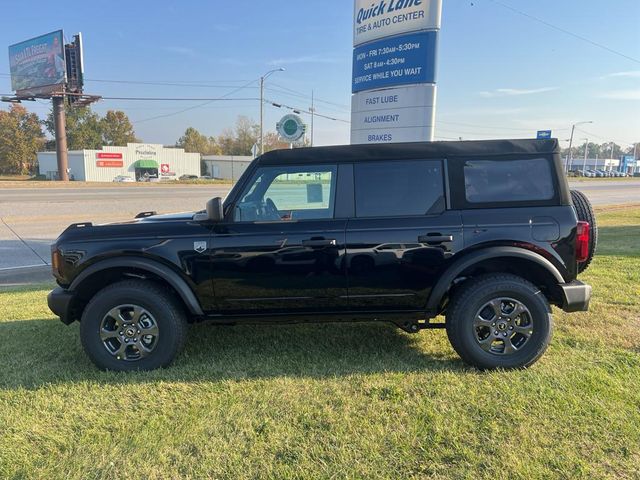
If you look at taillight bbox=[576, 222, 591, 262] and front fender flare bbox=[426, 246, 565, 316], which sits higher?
taillight bbox=[576, 222, 591, 262]

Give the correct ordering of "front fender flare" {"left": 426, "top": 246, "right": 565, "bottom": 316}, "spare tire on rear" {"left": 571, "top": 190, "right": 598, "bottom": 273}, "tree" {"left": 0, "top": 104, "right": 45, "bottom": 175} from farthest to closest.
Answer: "tree" {"left": 0, "top": 104, "right": 45, "bottom": 175}
"spare tire on rear" {"left": 571, "top": 190, "right": 598, "bottom": 273}
"front fender flare" {"left": 426, "top": 246, "right": 565, "bottom": 316}

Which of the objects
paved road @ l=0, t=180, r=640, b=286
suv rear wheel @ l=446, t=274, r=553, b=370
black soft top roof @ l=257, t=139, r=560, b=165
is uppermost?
black soft top roof @ l=257, t=139, r=560, b=165

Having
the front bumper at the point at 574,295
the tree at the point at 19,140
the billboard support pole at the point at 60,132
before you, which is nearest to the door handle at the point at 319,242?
the front bumper at the point at 574,295

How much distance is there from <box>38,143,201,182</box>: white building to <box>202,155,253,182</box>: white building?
4.60 m

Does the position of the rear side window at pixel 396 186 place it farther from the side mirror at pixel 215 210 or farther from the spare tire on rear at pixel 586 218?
the spare tire on rear at pixel 586 218

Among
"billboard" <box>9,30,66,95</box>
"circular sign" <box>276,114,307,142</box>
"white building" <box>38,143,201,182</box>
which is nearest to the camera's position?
"circular sign" <box>276,114,307,142</box>

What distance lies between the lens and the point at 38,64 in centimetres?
4306

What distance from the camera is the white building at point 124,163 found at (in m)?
56.3

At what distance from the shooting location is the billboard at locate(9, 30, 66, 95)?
1639 inches

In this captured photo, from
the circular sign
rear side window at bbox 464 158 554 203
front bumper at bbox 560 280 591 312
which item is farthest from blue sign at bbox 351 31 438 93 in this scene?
the circular sign

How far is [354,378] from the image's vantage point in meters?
3.28

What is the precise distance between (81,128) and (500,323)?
9225 centimetres

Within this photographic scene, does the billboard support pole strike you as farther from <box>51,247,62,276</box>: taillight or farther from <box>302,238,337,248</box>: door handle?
<box>302,238,337,248</box>: door handle

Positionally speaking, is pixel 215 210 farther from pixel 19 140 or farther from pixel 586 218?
pixel 19 140
